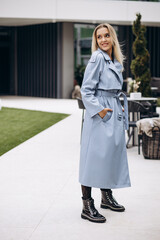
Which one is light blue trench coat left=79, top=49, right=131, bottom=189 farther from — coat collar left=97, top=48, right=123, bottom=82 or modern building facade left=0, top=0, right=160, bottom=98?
modern building facade left=0, top=0, right=160, bottom=98

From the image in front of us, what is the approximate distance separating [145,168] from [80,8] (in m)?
14.1

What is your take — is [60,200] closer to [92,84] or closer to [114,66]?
[92,84]

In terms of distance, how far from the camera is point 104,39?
4102 mm

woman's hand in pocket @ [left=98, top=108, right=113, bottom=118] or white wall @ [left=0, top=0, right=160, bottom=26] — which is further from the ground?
white wall @ [left=0, top=0, right=160, bottom=26]

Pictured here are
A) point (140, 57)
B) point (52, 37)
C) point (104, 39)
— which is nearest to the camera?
point (104, 39)

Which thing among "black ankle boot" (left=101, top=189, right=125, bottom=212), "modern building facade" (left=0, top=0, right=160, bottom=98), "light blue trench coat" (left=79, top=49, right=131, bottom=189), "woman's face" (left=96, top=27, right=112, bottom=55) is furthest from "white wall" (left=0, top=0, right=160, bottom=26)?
"black ankle boot" (left=101, top=189, right=125, bottom=212)

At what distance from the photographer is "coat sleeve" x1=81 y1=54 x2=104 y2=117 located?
3945mm

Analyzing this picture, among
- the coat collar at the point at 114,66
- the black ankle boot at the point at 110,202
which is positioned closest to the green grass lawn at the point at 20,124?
the black ankle boot at the point at 110,202

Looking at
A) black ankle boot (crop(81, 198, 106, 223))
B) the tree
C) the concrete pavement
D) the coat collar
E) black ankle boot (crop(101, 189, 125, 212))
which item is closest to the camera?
the concrete pavement

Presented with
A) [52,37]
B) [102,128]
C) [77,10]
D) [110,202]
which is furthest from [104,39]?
[52,37]

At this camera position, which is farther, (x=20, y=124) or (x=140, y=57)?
(x=20, y=124)

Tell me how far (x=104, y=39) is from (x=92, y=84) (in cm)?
45

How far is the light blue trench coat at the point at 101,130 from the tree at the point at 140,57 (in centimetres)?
681

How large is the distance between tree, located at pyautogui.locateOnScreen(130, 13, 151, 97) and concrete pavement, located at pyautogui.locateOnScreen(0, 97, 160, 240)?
3.65 meters
